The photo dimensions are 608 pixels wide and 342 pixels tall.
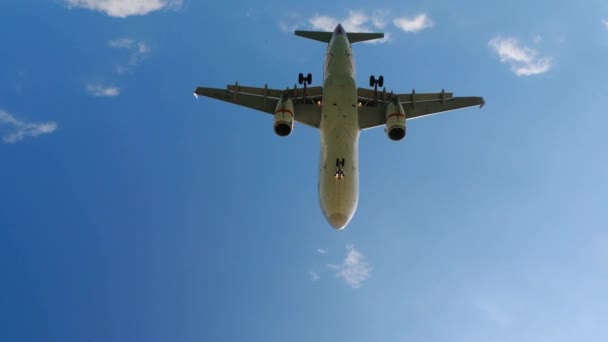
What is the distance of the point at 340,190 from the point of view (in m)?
26.4

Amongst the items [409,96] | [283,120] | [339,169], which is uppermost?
[409,96]

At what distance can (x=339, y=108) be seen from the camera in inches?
1145

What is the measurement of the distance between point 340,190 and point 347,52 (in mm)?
10498

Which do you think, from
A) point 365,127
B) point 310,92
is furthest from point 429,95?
point 310,92

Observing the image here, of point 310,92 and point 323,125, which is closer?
point 323,125

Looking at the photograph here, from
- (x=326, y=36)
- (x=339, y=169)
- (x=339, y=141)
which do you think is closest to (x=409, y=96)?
(x=326, y=36)

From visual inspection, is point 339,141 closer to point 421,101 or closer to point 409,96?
point 409,96

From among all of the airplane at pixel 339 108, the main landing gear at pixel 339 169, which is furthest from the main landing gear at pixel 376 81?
the main landing gear at pixel 339 169

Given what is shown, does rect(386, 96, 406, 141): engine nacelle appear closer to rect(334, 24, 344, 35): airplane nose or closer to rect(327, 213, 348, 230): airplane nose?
rect(327, 213, 348, 230): airplane nose

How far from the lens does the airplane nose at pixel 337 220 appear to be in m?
26.7

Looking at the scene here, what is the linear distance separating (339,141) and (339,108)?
2.27 meters

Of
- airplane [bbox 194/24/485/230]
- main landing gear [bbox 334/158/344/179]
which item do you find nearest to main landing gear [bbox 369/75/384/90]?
airplane [bbox 194/24/485/230]

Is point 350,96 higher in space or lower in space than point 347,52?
lower

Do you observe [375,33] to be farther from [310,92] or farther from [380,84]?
[310,92]
